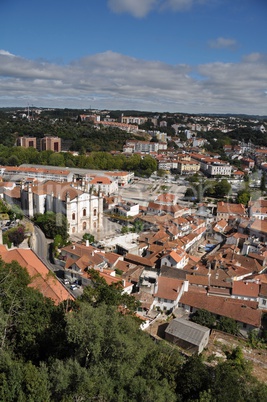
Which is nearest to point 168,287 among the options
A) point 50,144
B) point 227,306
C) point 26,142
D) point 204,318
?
point 204,318

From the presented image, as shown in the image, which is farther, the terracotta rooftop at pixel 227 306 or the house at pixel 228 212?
the house at pixel 228 212

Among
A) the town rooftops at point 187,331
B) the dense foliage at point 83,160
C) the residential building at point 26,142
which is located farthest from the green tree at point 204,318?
the residential building at point 26,142

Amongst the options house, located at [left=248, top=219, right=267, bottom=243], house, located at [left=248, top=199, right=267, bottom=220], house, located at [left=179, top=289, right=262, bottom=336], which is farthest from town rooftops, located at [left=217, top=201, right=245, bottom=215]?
house, located at [left=179, top=289, right=262, bottom=336]

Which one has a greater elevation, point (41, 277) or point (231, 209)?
point (41, 277)

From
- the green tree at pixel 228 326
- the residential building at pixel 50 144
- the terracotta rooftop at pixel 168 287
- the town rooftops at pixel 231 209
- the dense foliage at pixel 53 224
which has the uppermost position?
the residential building at pixel 50 144

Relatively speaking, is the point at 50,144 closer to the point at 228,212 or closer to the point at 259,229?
the point at 228,212

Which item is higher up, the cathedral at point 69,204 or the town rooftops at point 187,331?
the cathedral at point 69,204

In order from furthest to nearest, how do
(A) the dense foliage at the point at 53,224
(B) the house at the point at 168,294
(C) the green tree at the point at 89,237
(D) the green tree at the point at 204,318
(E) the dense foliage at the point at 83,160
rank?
(E) the dense foliage at the point at 83,160, (C) the green tree at the point at 89,237, (A) the dense foliage at the point at 53,224, (B) the house at the point at 168,294, (D) the green tree at the point at 204,318

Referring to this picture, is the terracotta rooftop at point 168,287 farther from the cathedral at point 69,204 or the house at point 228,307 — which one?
the cathedral at point 69,204
